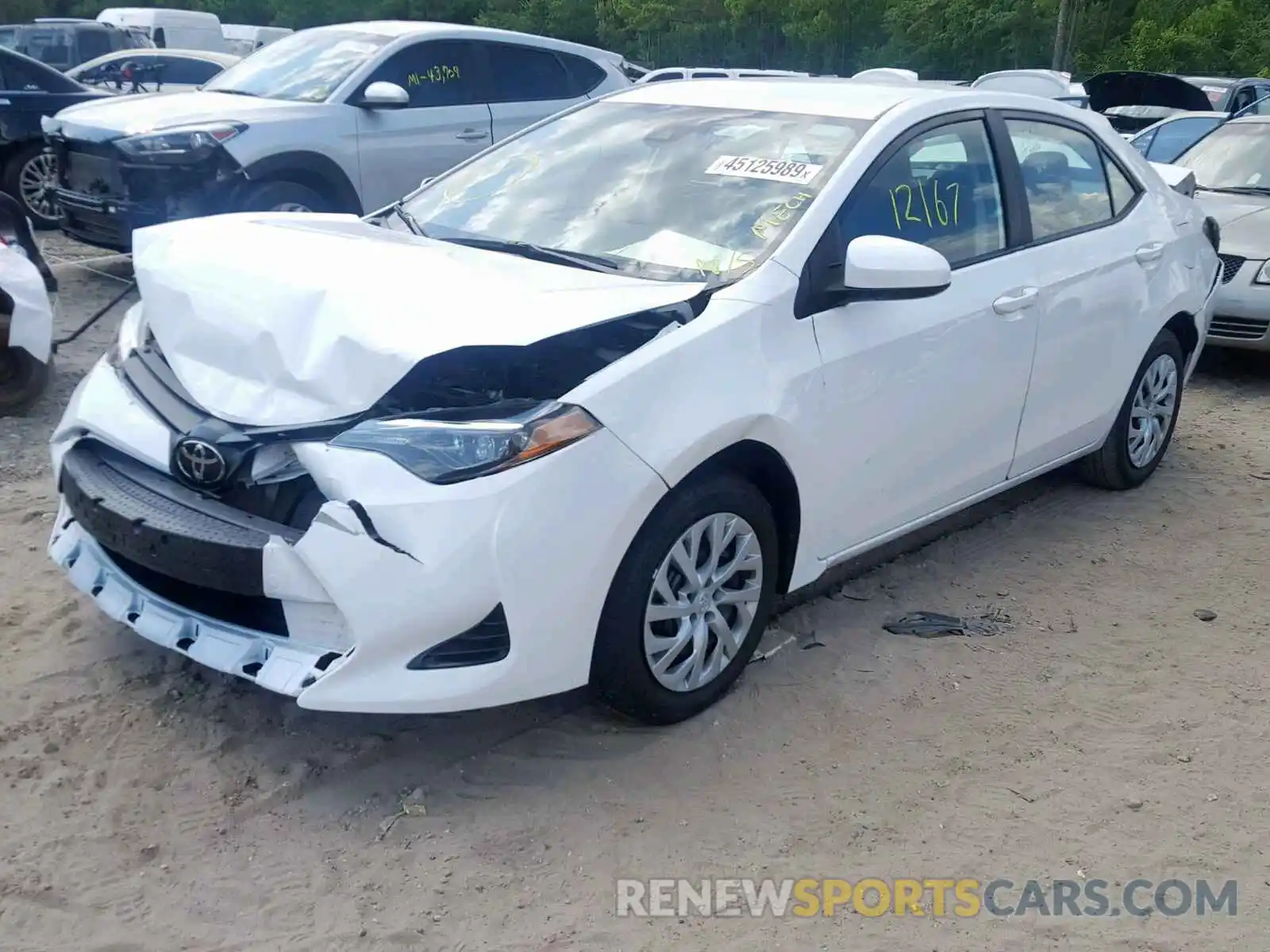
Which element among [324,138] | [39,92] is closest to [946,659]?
[324,138]

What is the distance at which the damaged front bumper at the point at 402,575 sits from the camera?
286 centimetres

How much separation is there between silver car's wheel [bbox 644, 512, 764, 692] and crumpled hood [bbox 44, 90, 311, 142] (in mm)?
5660

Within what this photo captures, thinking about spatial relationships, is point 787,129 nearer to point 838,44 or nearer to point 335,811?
point 335,811

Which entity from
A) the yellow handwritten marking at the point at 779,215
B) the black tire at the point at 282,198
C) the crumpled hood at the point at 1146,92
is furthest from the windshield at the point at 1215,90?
the yellow handwritten marking at the point at 779,215

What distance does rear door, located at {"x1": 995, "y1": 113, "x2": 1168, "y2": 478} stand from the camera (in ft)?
14.9

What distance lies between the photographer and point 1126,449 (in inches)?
213

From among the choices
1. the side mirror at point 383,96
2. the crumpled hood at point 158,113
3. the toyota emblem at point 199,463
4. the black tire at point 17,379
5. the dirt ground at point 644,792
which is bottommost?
the dirt ground at point 644,792

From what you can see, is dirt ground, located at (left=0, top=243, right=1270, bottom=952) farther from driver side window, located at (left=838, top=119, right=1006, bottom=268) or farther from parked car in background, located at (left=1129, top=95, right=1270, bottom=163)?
parked car in background, located at (left=1129, top=95, right=1270, bottom=163)

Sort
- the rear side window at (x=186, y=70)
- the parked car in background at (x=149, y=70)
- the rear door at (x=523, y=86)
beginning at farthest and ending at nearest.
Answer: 1. the rear side window at (x=186, y=70)
2. the parked car in background at (x=149, y=70)
3. the rear door at (x=523, y=86)

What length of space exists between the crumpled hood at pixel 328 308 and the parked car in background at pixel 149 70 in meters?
13.5

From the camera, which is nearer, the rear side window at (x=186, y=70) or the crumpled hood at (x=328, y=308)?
the crumpled hood at (x=328, y=308)

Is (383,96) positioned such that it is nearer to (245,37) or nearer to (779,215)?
Answer: (779,215)

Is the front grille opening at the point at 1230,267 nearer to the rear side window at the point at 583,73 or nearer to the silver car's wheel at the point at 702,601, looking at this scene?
the rear side window at the point at 583,73

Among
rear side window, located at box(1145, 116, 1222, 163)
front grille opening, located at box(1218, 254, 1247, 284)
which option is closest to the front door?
front grille opening, located at box(1218, 254, 1247, 284)
